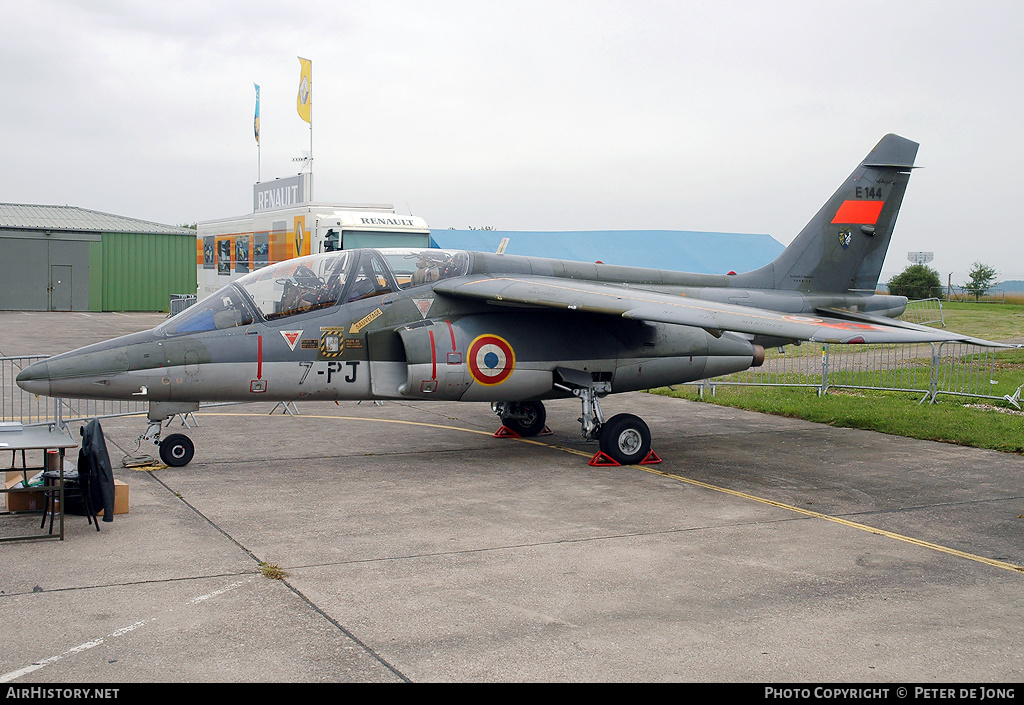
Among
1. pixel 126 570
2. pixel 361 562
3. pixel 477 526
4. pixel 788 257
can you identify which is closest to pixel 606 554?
pixel 477 526

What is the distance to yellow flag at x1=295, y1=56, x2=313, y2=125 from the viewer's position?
1303 inches

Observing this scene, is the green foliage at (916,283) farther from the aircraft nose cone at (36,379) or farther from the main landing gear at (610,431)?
the aircraft nose cone at (36,379)

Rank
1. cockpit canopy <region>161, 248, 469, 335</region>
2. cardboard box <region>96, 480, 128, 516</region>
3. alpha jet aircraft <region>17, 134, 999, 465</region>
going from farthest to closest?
cockpit canopy <region>161, 248, 469, 335</region>, alpha jet aircraft <region>17, 134, 999, 465</region>, cardboard box <region>96, 480, 128, 516</region>

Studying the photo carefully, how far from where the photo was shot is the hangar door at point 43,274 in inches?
1548

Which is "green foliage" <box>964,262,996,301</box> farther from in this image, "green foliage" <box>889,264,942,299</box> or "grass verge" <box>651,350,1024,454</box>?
"grass verge" <box>651,350,1024,454</box>

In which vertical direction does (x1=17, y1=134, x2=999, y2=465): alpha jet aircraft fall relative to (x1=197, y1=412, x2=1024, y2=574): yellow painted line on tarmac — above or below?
above

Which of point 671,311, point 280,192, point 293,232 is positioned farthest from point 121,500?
point 280,192

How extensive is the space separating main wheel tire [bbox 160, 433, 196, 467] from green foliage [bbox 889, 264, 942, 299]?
131 ft

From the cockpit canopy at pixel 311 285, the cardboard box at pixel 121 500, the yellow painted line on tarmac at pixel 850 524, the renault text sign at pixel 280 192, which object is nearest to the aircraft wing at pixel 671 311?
the cockpit canopy at pixel 311 285

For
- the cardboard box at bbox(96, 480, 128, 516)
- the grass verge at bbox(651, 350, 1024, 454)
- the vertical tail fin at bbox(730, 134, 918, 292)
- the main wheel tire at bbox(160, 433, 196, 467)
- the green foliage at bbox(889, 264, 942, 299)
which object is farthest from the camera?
the green foliage at bbox(889, 264, 942, 299)

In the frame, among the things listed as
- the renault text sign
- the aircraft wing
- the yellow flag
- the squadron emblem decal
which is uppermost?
the yellow flag

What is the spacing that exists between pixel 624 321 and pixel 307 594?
634cm

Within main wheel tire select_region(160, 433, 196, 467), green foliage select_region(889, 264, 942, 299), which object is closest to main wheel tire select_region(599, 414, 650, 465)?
main wheel tire select_region(160, 433, 196, 467)

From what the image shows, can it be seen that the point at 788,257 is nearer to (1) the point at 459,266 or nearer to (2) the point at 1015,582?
(1) the point at 459,266
